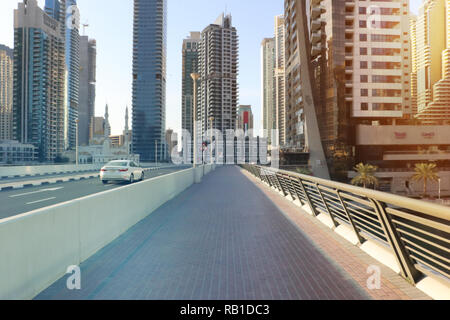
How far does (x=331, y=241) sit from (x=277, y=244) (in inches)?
47.0

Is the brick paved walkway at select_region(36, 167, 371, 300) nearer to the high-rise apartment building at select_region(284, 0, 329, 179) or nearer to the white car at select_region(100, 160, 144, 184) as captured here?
the white car at select_region(100, 160, 144, 184)

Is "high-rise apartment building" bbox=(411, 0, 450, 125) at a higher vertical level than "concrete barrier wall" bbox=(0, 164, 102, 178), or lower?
higher

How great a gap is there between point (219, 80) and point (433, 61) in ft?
358

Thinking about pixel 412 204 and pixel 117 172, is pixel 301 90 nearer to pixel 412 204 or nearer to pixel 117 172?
pixel 117 172

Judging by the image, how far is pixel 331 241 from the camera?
6617 mm

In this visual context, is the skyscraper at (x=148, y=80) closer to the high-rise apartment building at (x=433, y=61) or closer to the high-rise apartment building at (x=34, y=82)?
the high-rise apartment building at (x=34, y=82)

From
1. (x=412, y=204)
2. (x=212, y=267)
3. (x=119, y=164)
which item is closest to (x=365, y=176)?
(x=119, y=164)

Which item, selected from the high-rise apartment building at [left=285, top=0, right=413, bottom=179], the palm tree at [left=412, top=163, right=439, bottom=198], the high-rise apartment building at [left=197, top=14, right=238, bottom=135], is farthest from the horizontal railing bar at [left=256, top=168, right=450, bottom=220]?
the high-rise apartment building at [left=197, top=14, right=238, bottom=135]

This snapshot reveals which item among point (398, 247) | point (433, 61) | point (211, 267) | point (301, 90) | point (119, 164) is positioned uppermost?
point (433, 61)

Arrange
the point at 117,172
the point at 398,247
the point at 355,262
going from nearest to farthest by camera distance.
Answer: the point at 398,247
the point at 355,262
the point at 117,172

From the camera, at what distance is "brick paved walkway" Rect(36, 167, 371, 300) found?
4.00 metres

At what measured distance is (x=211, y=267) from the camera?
4980 millimetres

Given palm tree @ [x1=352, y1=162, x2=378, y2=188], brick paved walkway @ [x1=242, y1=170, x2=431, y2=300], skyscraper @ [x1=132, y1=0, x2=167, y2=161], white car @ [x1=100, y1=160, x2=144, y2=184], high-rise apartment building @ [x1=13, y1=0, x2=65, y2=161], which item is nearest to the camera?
brick paved walkway @ [x1=242, y1=170, x2=431, y2=300]

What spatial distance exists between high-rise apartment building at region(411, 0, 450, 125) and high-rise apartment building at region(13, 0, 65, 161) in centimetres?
14968
